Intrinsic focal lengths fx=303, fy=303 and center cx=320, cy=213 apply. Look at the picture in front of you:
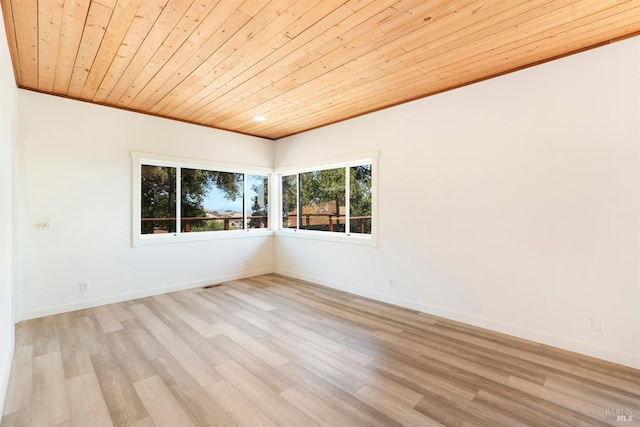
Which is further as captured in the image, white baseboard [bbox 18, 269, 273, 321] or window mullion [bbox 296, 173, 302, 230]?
window mullion [bbox 296, 173, 302, 230]

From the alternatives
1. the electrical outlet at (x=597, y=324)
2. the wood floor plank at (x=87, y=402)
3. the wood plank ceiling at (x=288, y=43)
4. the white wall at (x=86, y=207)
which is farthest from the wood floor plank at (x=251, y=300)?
the electrical outlet at (x=597, y=324)

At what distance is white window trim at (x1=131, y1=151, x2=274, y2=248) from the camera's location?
4238 millimetres

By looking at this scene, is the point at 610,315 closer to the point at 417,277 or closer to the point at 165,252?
the point at 417,277

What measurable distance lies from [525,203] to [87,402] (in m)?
3.94

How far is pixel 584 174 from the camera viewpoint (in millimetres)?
2652

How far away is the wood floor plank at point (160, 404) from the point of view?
1.85 m

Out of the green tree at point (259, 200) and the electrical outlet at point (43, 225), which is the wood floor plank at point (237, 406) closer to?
the electrical outlet at point (43, 225)

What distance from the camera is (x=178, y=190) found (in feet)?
15.7

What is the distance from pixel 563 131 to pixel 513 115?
0.45 m

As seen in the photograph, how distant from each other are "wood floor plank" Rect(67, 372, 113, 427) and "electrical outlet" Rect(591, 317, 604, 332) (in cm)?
374

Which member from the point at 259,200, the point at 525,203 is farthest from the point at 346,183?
the point at 525,203

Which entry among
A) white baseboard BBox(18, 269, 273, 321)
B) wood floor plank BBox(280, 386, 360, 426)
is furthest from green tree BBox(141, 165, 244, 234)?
wood floor plank BBox(280, 386, 360, 426)

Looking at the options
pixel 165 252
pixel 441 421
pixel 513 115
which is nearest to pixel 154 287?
pixel 165 252

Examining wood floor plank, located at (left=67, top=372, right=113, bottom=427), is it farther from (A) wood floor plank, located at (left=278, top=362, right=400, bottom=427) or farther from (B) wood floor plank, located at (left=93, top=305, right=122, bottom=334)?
(A) wood floor plank, located at (left=278, top=362, right=400, bottom=427)
